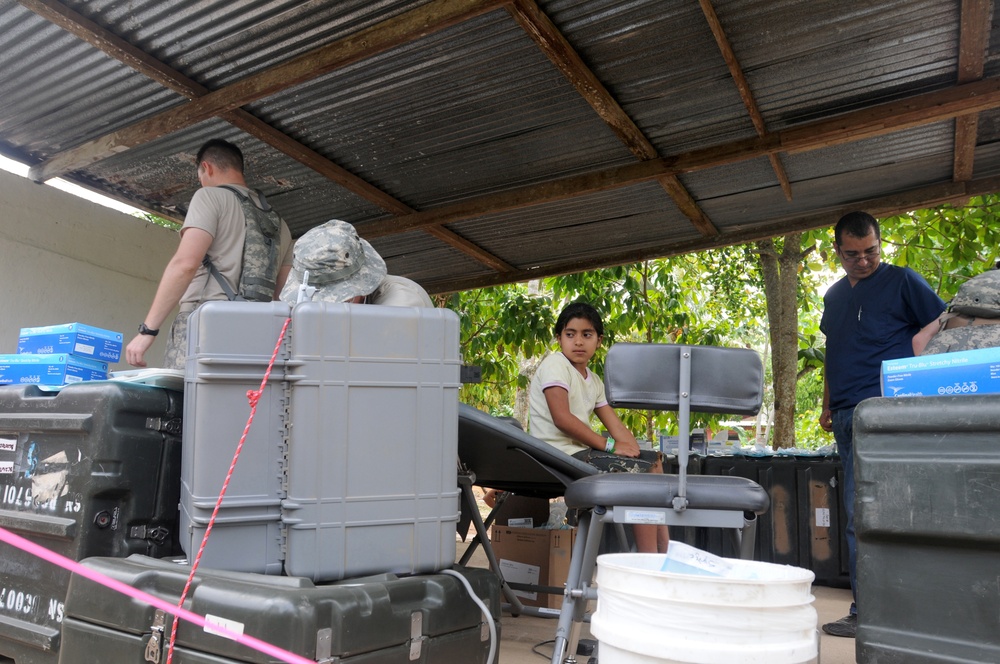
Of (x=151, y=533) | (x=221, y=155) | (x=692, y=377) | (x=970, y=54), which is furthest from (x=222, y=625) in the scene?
(x=970, y=54)

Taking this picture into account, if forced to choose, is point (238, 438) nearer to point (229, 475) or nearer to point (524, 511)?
point (229, 475)

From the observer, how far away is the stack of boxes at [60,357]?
2.88 meters

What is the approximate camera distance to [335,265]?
8.55ft

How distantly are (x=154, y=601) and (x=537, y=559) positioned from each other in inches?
89.1

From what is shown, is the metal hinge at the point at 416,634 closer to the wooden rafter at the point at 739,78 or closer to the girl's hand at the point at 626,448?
the girl's hand at the point at 626,448

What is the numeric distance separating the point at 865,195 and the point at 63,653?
4747 mm

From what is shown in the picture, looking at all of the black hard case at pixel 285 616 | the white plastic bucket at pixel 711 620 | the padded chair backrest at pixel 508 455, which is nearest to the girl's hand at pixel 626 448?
the padded chair backrest at pixel 508 455

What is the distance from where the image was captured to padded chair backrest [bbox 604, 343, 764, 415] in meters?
2.27

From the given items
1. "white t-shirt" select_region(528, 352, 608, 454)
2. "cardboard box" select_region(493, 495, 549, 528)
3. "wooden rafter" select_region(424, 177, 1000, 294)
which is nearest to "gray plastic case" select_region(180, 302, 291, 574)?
"white t-shirt" select_region(528, 352, 608, 454)

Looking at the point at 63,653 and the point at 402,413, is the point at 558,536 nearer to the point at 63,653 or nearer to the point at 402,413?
the point at 402,413

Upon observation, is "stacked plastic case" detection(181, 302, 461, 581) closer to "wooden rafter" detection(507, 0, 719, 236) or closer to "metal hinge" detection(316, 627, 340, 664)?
"metal hinge" detection(316, 627, 340, 664)

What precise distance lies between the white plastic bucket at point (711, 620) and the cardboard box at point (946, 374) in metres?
0.52

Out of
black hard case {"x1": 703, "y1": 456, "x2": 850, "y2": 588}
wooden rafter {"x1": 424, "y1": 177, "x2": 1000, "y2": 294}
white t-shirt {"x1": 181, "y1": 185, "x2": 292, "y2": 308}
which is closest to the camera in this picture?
white t-shirt {"x1": 181, "y1": 185, "x2": 292, "y2": 308}

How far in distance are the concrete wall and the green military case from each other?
15.0 feet
